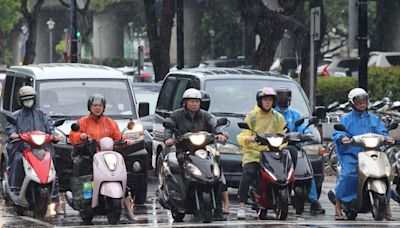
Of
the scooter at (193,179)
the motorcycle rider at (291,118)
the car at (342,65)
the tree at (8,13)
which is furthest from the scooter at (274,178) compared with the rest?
the tree at (8,13)

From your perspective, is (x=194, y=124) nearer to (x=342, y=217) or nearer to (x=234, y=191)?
(x=342, y=217)

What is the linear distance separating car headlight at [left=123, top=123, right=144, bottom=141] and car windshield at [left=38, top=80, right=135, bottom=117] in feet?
2.17

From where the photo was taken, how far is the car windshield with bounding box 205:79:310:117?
17.8 metres

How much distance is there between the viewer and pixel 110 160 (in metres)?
13.7

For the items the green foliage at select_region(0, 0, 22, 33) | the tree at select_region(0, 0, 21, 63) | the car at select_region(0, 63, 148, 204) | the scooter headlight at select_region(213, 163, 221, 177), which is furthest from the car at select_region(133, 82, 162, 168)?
the green foliage at select_region(0, 0, 22, 33)

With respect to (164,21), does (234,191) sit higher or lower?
lower

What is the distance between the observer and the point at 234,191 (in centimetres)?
1884

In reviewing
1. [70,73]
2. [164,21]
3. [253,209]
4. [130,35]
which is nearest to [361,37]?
[70,73]

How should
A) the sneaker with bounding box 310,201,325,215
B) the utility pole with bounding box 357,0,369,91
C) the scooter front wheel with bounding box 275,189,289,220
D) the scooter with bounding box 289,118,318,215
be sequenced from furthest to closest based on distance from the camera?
the utility pole with bounding box 357,0,369,91 → the sneaker with bounding box 310,201,325,215 → the scooter with bounding box 289,118,318,215 → the scooter front wheel with bounding box 275,189,289,220

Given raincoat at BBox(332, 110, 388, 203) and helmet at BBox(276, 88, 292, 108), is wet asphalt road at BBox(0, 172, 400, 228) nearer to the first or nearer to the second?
raincoat at BBox(332, 110, 388, 203)

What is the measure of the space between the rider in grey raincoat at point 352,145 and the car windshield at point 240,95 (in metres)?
3.34

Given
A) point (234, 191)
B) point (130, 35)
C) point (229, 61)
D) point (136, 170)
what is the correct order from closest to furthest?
point (136, 170) → point (234, 191) → point (229, 61) → point (130, 35)

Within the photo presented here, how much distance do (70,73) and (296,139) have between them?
433 cm

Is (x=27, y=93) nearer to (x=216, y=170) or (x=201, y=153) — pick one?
(x=201, y=153)
